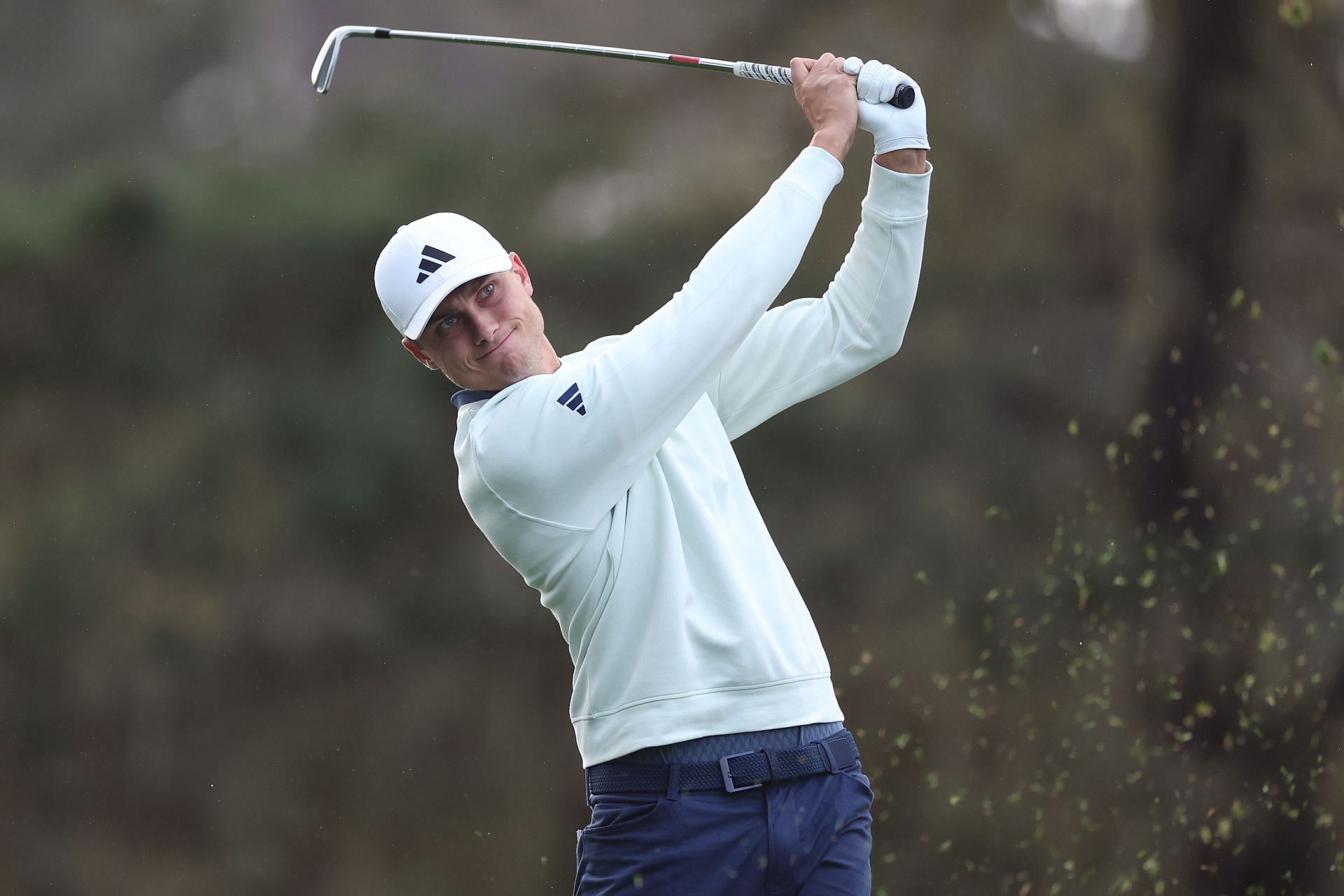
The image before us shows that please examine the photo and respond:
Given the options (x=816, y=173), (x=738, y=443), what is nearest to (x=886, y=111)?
(x=816, y=173)

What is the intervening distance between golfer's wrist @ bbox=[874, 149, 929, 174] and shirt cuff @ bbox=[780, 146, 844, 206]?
24 centimetres

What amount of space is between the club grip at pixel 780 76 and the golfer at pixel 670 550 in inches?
0.6

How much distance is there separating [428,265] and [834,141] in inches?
23.5

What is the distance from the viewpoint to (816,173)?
1782 millimetres

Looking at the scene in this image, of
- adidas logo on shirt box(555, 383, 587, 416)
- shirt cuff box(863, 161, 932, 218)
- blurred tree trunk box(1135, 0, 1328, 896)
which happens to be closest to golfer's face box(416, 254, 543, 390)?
adidas logo on shirt box(555, 383, 587, 416)

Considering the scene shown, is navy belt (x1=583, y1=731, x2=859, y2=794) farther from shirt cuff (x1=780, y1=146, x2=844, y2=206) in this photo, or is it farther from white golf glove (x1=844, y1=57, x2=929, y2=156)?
white golf glove (x1=844, y1=57, x2=929, y2=156)

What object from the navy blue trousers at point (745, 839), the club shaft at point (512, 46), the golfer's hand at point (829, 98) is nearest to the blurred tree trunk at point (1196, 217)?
the club shaft at point (512, 46)

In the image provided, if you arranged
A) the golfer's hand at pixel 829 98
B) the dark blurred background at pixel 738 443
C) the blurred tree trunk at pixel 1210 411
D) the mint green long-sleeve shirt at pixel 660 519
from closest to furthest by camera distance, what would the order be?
the mint green long-sleeve shirt at pixel 660 519, the golfer's hand at pixel 829 98, the dark blurred background at pixel 738 443, the blurred tree trunk at pixel 1210 411

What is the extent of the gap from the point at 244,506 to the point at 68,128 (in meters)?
1.46

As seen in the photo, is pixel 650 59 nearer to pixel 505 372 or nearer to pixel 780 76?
pixel 780 76

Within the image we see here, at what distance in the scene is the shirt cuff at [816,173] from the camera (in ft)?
5.80

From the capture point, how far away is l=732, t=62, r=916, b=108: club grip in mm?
1959

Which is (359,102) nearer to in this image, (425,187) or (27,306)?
(425,187)

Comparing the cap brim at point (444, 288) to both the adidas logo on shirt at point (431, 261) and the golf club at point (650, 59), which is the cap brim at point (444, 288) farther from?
the golf club at point (650, 59)
